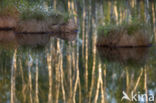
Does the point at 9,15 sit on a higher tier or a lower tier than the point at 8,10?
lower

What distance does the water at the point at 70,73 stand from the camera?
7.21 m

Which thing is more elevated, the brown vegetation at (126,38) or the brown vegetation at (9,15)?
the brown vegetation at (9,15)

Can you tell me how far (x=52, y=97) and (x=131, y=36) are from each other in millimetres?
6219

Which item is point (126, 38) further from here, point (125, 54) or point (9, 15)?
point (9, 15)

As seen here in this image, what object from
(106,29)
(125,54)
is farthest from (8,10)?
(125,54)

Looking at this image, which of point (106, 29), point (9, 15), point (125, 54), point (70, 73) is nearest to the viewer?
point (70, 73)

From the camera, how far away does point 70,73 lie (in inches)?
406

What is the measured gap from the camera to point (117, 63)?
10.1 metres

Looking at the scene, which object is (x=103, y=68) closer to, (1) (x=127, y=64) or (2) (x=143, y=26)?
(1) (x=127, y=64)

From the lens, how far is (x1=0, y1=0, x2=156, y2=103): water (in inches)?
284

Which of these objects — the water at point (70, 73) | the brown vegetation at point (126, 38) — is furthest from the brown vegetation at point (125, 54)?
the brown vegetation at point (126, 38)

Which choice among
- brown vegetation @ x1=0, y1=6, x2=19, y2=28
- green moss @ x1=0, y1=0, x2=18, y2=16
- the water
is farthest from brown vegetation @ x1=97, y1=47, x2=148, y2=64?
green moss @ x1=0, y1=0, x2=18, y2=16

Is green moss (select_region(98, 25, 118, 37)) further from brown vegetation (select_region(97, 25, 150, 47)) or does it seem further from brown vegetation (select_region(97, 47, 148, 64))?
brown vegetation (select_region(97, 47, 148, 64))

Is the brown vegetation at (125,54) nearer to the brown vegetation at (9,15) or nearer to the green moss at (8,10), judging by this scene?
the brown vegetation at (9,15)
